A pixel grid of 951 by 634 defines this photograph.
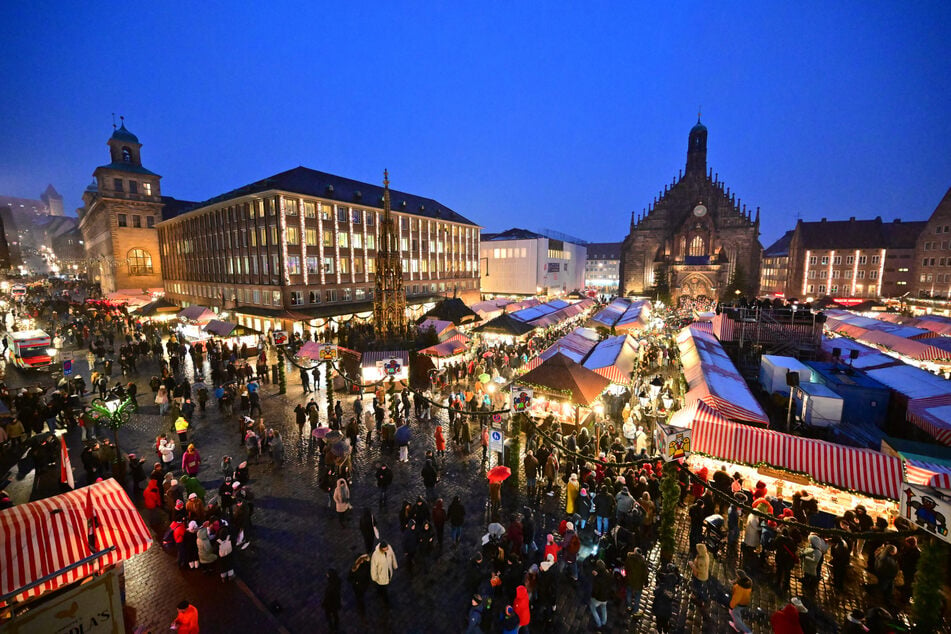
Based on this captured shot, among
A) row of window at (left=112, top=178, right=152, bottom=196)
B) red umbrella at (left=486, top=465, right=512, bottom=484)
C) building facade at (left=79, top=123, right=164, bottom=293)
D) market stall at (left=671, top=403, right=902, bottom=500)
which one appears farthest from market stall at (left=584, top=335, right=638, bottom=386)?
row of window at (left=112, top=178, right=152, bottom=196)

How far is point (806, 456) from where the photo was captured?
9.93m

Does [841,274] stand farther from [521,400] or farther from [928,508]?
[928,508]

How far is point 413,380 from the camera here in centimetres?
2108

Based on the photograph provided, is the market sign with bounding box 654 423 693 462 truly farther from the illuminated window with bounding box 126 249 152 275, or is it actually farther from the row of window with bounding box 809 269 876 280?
the row of window with bounding box 809 269 876 280

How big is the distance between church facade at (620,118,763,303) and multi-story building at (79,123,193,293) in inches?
2987

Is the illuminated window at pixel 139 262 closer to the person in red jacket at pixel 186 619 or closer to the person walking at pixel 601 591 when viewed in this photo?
the person in red jacket at pixel 186 619

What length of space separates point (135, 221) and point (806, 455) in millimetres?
73052

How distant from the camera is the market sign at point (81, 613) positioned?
339 cm

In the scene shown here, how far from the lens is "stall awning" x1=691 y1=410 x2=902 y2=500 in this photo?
9.17 m

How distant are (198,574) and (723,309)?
3205 cm

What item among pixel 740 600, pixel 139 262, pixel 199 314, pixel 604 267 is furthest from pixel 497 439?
pixel 604 267

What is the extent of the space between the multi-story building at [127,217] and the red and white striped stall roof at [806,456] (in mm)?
69639

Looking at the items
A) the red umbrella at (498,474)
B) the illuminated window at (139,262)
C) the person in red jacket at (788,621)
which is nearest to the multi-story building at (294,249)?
the illuminated window at (139,262)

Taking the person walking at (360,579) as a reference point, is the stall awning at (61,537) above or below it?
above
